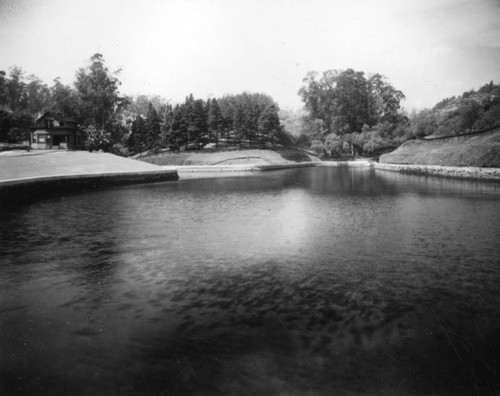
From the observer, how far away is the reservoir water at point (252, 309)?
4.88 meters

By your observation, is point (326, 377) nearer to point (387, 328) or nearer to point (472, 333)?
point (387, 328)

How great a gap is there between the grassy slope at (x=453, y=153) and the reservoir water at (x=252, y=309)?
25960 millimetres

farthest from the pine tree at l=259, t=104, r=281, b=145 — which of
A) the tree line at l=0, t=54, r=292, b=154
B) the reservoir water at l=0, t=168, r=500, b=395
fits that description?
the reservoir water at l=0, t=168, r=500, b=395

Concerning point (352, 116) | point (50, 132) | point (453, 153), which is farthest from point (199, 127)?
point (453, 153)

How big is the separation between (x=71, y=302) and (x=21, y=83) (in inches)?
4004

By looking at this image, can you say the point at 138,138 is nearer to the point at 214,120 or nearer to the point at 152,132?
the point at 152,132

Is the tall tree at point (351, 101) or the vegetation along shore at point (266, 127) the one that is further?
the tall tree at point (351, 101)

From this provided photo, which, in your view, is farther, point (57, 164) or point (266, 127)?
point (266, 127)

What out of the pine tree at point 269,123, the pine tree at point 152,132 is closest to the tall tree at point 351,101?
the pine tree at point 269,123

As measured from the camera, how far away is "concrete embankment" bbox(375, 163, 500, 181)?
113 feet

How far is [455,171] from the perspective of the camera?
40.0m

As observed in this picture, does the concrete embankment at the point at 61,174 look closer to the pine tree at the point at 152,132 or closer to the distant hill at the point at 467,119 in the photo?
the pine tree at the point at 152,132

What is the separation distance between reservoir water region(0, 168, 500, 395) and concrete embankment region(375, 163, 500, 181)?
23.5 metres

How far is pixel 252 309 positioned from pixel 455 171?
40.1 m
